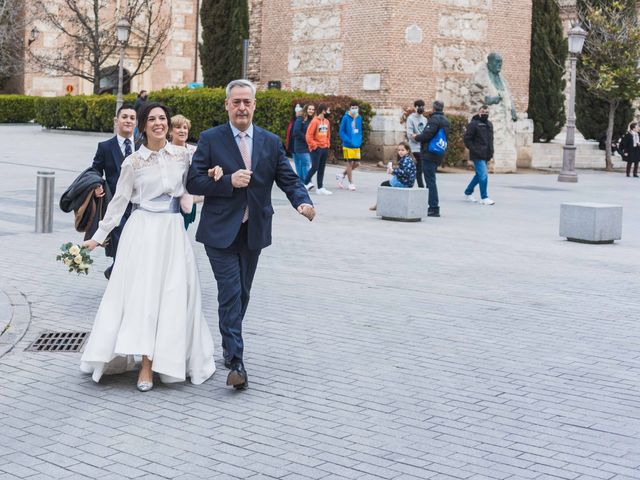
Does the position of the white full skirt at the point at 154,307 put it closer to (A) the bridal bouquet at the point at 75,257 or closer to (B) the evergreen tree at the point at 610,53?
(A) the bridal bouquet at the point at 75,257

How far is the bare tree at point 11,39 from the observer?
47.7 m

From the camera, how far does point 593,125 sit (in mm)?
39156

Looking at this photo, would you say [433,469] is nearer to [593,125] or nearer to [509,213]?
[509,213]

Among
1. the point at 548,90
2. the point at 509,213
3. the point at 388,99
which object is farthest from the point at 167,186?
the point at 548,90

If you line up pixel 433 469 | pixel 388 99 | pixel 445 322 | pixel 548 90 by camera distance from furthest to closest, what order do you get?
pixel 548 90
pixel 388 99
pixel 445 322
pixel 433 469

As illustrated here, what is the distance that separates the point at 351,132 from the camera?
22188mm

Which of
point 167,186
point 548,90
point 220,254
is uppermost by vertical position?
point 548,90

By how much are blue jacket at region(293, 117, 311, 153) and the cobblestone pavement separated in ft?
24.5

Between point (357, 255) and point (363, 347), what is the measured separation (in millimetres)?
4934

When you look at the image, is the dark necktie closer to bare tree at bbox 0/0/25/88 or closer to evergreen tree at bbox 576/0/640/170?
evergreen tree at bbox 576/0/640/170

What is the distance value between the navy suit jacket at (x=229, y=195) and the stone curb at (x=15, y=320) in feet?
6.58

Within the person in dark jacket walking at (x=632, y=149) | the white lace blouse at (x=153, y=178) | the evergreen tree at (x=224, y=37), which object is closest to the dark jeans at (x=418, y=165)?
the person in dark jacket walking at (x=632, y=149)

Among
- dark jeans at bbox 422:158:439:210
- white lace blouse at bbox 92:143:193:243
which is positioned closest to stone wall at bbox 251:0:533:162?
dark jeans at bbox 422:158:439:210

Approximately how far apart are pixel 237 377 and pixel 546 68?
1300 inches
